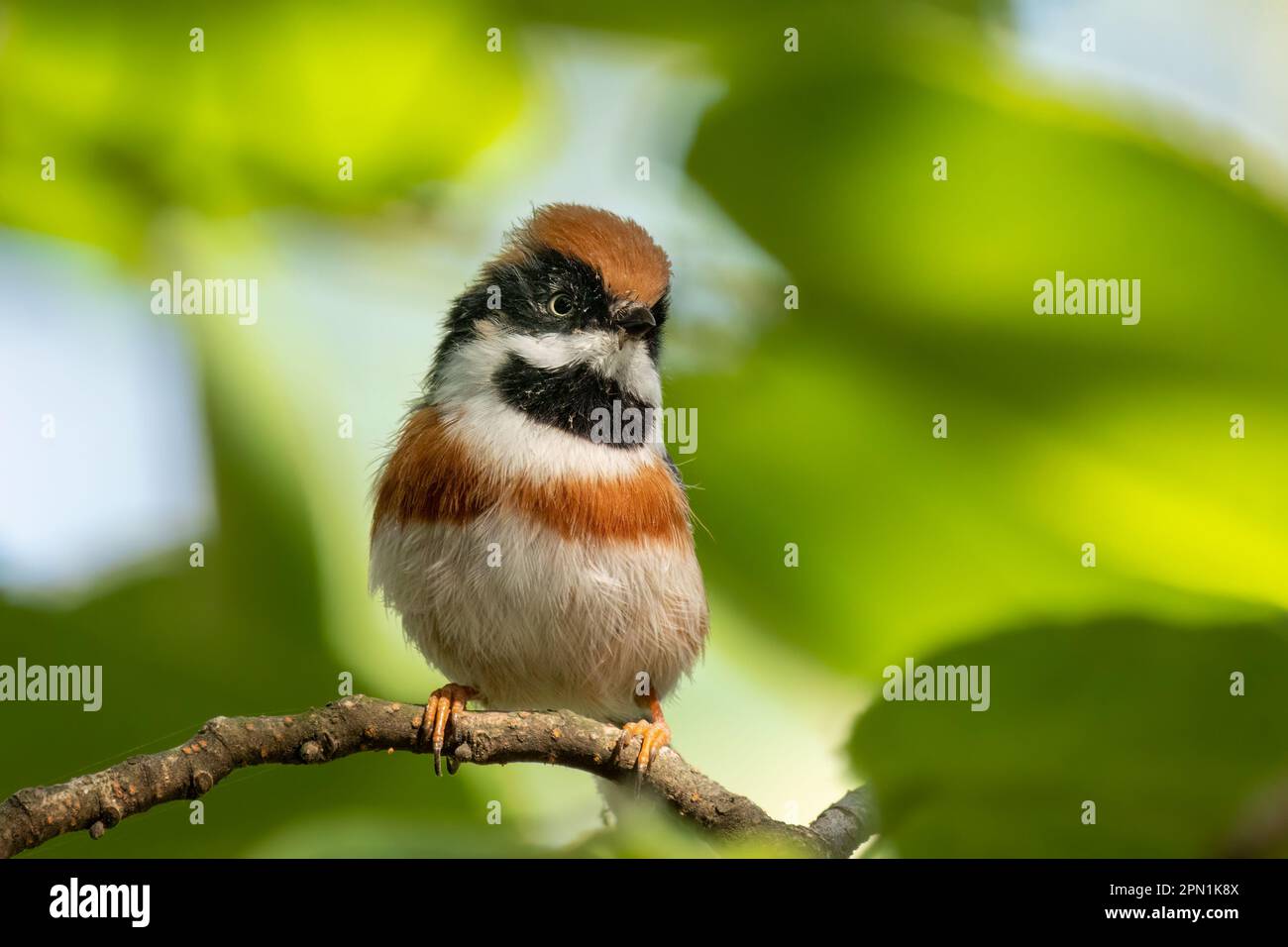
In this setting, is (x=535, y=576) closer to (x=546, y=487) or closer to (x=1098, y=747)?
(x=546, y=487)

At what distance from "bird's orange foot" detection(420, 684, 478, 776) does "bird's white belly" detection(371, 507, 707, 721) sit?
0.06 m

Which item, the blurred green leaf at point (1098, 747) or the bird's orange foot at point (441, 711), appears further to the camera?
the bird's orange foot at point (441, 711)

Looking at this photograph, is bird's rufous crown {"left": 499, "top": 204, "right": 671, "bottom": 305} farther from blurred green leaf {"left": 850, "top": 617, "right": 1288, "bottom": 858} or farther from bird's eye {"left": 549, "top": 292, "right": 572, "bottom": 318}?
blurred green leaf {"left": 850, "top": 617, "right": 1288, "bottom": 858}

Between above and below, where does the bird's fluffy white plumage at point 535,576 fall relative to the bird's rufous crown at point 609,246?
below

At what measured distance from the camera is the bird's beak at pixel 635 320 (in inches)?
57.9

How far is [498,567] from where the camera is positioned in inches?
60.3

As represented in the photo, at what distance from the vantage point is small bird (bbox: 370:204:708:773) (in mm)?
1520

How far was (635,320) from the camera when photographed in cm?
148

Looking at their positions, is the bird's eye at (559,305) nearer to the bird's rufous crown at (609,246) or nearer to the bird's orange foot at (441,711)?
the bird's rufous crown at (609,246)

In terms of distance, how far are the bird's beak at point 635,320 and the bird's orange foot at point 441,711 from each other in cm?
54

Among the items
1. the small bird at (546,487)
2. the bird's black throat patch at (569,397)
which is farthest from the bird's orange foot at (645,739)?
the bird's black throat patch at (569,397)

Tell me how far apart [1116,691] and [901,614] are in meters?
0.18

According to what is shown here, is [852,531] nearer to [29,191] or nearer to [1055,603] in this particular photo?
[1055,603]

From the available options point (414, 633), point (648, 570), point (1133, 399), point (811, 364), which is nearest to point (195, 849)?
point (414, 633)
